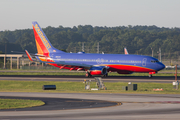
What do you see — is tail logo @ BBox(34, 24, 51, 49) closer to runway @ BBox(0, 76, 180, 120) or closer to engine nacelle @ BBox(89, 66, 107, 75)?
engine nacelle @ BBox(89, 66, 107, 75)

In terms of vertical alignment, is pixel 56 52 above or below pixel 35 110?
above

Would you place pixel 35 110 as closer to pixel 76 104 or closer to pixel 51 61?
pixel 76 104

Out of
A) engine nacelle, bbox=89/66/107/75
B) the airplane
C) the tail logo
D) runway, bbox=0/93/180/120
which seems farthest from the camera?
the tail logo

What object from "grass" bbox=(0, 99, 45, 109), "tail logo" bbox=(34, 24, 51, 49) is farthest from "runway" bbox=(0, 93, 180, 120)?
"tail logo" bbox=(34, 24, 51, 49)

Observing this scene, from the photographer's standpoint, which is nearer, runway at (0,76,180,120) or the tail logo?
runway at (0,76,180,120)

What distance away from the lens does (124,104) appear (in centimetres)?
3325

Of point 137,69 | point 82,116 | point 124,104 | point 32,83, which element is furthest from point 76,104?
point 137,69

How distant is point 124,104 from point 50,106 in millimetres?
7165

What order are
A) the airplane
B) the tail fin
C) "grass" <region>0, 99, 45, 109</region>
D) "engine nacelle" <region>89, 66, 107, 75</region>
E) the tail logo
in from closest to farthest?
"grass" <region>0, 99, 45, 109</region>, the airplane, "engine nacelle" <region>89, 66, 107, 75</region>, the tail fin, the tail logo

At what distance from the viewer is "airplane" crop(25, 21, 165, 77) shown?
7497 cm

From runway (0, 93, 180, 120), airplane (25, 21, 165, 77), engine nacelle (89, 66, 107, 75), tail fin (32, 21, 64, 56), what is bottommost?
runway (0, 93, 180, 120)

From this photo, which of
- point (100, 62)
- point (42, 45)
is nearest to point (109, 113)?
point (100, 62)

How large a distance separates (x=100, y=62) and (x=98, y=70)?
372 centimetres

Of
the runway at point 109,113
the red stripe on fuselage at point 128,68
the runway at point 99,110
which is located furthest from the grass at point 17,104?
the red stripe on fuselage at point 128,68
